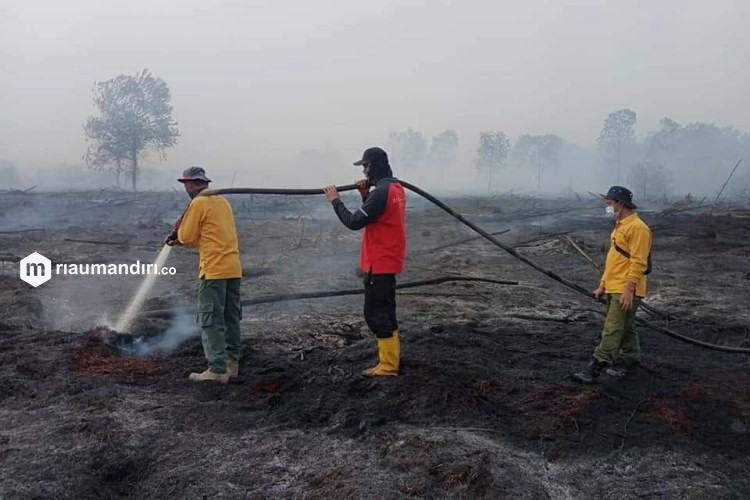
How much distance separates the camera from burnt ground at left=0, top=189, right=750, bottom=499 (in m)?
3.44

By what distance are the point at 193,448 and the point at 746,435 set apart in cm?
387

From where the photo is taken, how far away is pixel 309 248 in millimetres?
14352

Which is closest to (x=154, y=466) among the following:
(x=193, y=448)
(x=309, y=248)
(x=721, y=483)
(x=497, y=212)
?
(x=193, y=448)

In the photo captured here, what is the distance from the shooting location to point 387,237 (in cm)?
497

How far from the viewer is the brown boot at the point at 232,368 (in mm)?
5168

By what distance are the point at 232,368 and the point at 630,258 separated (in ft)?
11.9

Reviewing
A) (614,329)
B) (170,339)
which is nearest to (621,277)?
(614,329)

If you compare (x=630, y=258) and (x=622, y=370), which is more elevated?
(x=630, y=258)

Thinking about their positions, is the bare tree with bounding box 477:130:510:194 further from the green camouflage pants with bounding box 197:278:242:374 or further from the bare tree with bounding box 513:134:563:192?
the green camouflage pants with bounding box 197:278:242:374

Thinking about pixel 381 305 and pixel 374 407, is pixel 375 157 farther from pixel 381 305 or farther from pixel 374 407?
pixel 374 407

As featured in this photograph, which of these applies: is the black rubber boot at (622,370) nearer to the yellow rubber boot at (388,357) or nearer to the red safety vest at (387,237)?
the yellow rubber boot at (388,357)

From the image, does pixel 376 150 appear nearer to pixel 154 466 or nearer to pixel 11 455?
pixel 154 466

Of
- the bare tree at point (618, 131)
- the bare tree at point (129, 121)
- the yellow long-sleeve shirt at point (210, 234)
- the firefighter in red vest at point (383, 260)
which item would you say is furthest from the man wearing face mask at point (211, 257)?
the bare tree at point (618, 131)

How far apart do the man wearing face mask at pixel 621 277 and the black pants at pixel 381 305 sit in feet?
5.76
